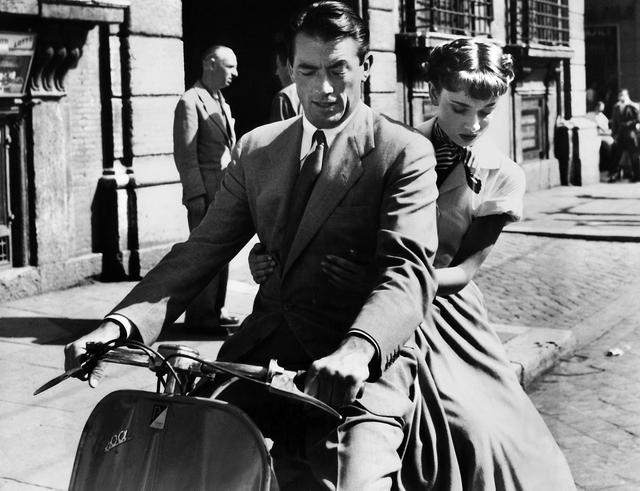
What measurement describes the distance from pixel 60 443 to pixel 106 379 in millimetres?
1087

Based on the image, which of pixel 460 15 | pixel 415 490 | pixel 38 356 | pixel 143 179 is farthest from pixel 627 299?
pixel 460 15

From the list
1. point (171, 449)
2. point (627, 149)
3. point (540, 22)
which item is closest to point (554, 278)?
point (171, 449)

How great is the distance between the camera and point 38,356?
6.73 metres

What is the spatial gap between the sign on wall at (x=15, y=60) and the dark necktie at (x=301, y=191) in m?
6.28

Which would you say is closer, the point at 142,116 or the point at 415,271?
the point at 415,271

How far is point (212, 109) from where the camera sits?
7547mm

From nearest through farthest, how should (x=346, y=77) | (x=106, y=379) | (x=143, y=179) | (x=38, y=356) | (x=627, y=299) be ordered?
(x=346, y=77) → (x=106, y=379) → (x=38, y=356) → (x=627, y=299) → (x=143, y=179)

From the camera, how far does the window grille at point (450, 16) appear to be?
15.0 meters

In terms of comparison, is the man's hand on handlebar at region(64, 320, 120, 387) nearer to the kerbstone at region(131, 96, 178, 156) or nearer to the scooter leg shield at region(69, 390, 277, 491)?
the scooter leg shield at region(69, 390, 277, 491)

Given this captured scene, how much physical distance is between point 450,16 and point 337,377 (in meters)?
14.9

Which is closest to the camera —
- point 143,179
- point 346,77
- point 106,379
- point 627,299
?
point 346,77

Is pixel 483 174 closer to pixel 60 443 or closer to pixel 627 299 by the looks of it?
pixel 60 443

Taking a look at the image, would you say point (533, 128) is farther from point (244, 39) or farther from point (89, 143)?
point (89, 143)

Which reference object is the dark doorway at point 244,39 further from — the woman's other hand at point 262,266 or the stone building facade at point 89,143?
the woman's other hand at point 262,266
